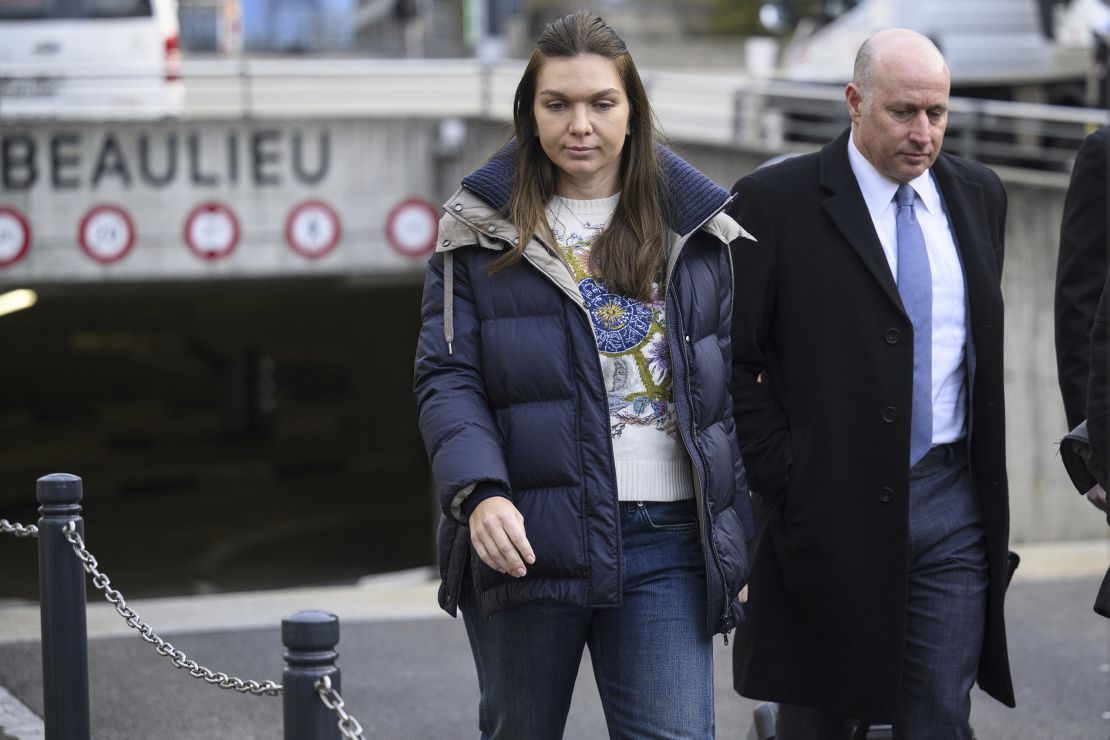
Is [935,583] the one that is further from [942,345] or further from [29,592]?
[29,592]

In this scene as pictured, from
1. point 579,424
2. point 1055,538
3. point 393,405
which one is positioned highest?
point 579,424

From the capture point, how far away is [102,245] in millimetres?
15773

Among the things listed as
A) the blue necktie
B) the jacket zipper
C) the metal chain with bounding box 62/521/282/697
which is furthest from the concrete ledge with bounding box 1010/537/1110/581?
the jacket zipper

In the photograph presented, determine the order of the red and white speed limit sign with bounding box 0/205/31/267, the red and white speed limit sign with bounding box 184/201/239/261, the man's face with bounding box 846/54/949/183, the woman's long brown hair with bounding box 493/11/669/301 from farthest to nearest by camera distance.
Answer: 1. the red and white speed limit sign with bounding box 184/201/239/261
2. the red and white speed limit sign with bounding box 0/205/31/267
3. the man's face with bounding box 846/54/949/183
4. the woman's long brown hair with bounding box 493/11/669/301

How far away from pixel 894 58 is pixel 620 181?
832 millimetres

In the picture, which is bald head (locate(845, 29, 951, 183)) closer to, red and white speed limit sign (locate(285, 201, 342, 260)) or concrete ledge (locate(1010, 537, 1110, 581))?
concrete ledge (locate(1010, 537, 1110, 581))

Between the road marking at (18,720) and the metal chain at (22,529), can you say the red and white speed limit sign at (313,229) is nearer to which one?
the road marking at (18,720)

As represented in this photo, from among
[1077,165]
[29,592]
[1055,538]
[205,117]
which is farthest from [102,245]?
[1077,165]

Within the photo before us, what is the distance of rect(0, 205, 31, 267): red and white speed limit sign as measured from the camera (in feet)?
51.0

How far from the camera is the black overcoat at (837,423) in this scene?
4.03 m

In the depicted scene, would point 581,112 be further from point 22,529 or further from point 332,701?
point 22,529

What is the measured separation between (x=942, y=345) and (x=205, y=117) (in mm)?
12751

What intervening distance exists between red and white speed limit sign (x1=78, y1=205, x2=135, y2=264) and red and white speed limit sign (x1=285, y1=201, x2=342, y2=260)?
144 centimetres

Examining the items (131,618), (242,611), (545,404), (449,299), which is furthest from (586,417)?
(242,611)
